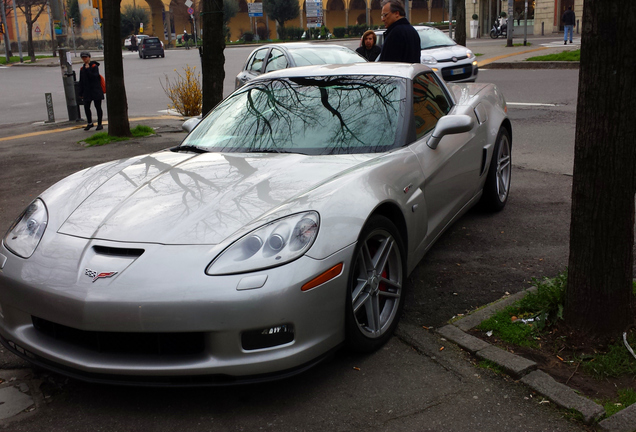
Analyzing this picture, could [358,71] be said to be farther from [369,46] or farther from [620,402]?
[369,46]

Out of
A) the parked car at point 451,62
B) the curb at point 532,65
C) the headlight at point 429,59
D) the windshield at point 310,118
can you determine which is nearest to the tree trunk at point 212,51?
the windshield at point 310,118

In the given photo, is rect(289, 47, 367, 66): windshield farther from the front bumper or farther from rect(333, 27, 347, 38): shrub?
rect(333, 27, 347, 38): shrub

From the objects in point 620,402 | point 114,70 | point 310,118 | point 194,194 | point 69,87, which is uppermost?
point 114,70

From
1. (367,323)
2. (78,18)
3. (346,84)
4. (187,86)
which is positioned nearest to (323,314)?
(367,323)

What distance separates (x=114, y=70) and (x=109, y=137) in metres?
1.19

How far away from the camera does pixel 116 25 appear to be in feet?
37.6

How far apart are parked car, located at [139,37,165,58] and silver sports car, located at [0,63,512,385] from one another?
4463 centimetres

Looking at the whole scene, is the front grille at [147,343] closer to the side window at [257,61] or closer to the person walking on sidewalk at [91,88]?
the side window at [257,61]

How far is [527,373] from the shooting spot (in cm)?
305

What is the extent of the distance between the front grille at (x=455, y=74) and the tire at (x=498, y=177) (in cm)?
1042

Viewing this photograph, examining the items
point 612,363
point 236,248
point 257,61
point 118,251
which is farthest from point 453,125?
point 257,61

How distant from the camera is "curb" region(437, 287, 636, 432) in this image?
8.71ft

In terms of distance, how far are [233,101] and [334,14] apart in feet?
289

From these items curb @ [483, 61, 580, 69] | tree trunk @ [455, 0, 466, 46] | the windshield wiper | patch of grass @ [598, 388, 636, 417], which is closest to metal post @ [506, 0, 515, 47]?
tree trunk @ [455, 0, 466, 46]
